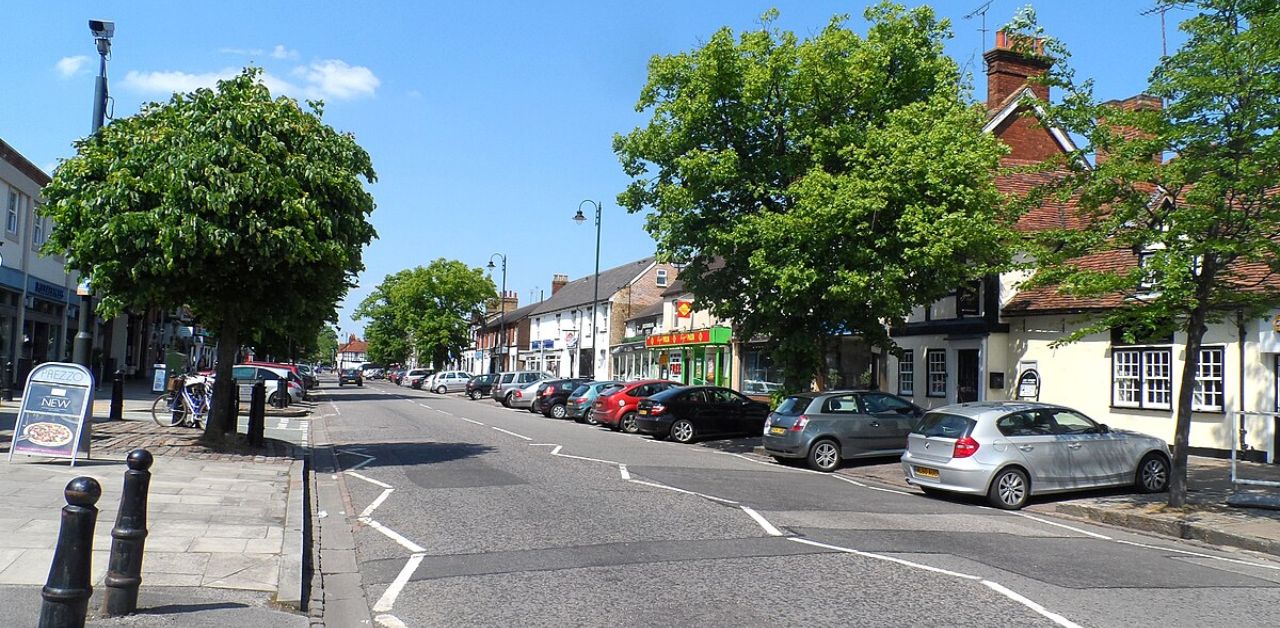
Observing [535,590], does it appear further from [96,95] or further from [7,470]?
[96,95]

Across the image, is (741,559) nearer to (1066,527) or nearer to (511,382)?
(1066,527)

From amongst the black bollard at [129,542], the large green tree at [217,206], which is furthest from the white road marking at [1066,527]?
the large green tree at [217,206]

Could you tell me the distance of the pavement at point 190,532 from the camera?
608cm

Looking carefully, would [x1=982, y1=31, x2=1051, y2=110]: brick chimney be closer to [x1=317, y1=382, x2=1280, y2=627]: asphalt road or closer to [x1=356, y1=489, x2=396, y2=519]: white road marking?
[x1=317, y1=382, x2=1280, y2=627]: asphalt road

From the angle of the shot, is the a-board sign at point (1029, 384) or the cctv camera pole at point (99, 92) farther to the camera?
the a-board sign at point (1029, 384)

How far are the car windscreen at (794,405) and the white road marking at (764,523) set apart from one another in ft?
22.2

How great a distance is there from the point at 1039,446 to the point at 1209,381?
8224 mm

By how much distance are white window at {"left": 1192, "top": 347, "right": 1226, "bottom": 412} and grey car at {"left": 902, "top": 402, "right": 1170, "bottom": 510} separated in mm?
5829

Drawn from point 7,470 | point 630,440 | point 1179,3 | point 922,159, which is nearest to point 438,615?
point 7,470

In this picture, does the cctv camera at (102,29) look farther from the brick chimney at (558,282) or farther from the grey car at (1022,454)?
the brick chimney at (558,282)

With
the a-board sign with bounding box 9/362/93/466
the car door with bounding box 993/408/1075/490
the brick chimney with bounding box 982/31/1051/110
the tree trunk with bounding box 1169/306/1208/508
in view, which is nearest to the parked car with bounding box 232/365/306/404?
the a-board sign with bounding box 9/362/93/466

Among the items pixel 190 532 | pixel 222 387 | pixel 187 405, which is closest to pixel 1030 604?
pixel 190 532

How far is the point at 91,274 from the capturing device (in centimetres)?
1334

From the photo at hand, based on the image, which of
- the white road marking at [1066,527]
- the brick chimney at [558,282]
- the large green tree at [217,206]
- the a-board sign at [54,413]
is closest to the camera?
the white road marking at [1066,527]
